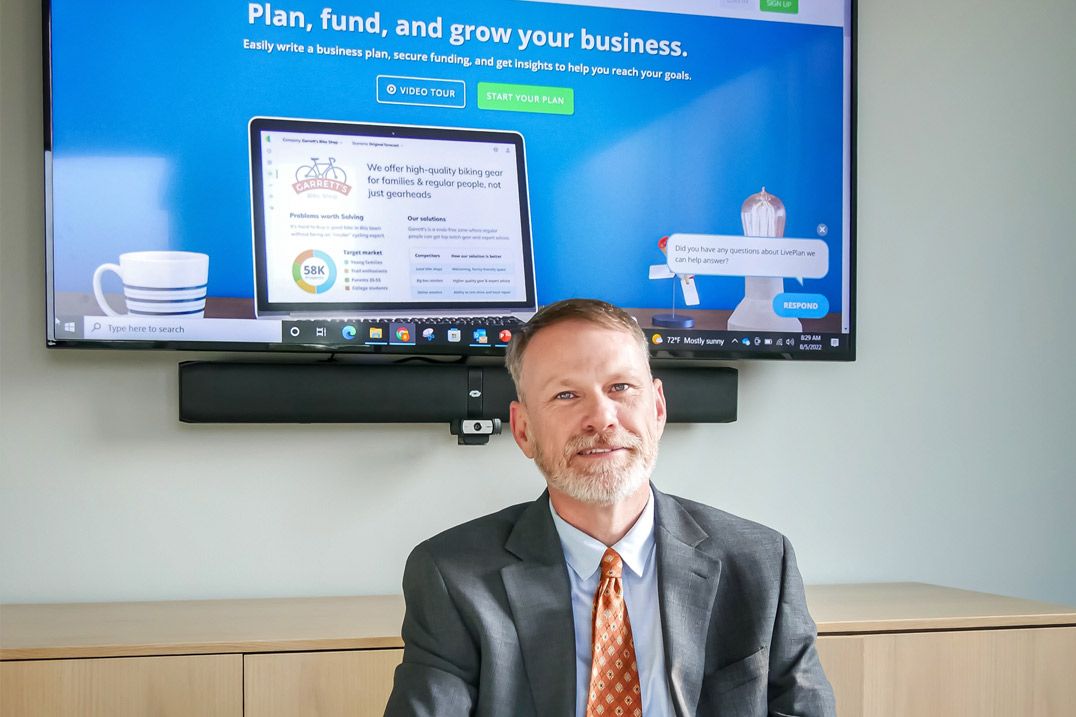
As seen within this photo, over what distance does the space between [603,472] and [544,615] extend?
240 mm

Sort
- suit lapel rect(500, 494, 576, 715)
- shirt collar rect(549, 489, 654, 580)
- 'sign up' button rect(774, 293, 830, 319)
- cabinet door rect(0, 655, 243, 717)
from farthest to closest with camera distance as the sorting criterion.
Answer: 'sign up' button rect(774, 293, 830, 319) → cabinet door rect(0, 655, 243, 717) → shirt collar rect(549, 489, 654, 580) → suit lapel rect(500, 494, 576, 715)

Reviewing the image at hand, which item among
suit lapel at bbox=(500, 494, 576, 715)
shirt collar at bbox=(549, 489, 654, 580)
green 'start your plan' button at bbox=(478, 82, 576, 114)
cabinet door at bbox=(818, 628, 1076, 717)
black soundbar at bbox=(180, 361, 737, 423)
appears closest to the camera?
suit lapel at bbox=(500, 494, 576, 715)

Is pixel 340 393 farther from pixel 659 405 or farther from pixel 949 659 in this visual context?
pixel 949 659

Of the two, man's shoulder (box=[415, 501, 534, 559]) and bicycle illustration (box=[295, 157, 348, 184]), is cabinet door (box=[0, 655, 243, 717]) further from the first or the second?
bicycle illustration (box=[295, 157, 348, 184])

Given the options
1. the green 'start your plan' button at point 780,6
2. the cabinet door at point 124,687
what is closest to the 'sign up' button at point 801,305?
the green 'start your plan' button at point 780,6

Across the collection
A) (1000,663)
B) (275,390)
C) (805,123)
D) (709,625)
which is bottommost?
(1000,663)

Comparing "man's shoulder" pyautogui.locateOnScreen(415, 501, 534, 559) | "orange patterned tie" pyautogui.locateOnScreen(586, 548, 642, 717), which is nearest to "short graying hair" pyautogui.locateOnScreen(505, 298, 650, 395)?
"man's shoulder" pyautogui.locateOnScreen(415, 501, 534, 559)

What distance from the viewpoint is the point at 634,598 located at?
1.69 m

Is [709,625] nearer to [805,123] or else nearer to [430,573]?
[430,573]

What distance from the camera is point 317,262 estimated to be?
2469 mm

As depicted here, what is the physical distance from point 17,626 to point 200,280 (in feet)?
2.76

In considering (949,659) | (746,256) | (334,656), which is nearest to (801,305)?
(746,256)

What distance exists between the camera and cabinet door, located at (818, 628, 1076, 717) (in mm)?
2324

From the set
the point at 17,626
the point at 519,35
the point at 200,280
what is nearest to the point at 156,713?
the point at 17,626
